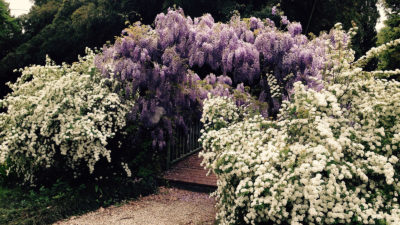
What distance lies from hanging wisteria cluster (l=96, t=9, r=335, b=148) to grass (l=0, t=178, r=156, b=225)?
1308 millimetres

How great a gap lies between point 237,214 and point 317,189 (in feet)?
4.26

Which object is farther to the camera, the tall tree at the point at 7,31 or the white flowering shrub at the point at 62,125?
the tall tree at the point at 7,31

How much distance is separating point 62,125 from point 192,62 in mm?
3096

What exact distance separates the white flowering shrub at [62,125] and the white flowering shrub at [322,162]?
104 inches

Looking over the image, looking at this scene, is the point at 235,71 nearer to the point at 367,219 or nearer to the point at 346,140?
the point at 346,140

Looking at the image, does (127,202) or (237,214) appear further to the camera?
(127,202)

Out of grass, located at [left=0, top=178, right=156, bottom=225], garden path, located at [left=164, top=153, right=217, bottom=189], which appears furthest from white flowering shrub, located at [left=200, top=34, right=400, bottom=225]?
grass, located at [left=0, top=178, right=156, bottom=225]

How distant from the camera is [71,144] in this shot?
20.3ft

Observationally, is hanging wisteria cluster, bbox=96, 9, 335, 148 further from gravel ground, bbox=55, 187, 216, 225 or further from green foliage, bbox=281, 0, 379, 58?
green foliage, bbox=281, 0, 379, 58

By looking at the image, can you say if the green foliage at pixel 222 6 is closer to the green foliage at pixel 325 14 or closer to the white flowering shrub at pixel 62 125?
the green foliage at pixel 325 14

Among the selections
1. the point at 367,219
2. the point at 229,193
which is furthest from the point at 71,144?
the point at 367,219

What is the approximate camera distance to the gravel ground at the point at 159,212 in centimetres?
541

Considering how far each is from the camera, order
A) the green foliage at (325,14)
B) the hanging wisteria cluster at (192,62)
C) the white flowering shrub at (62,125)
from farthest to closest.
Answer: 1. the green foliage at (325,14)
2. the hanging wisteria cluster at (192,62)
3. the white flowering shrub at (62,125)

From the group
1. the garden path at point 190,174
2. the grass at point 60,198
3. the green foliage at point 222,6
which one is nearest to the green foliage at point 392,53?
the green foliage at point 222,6
